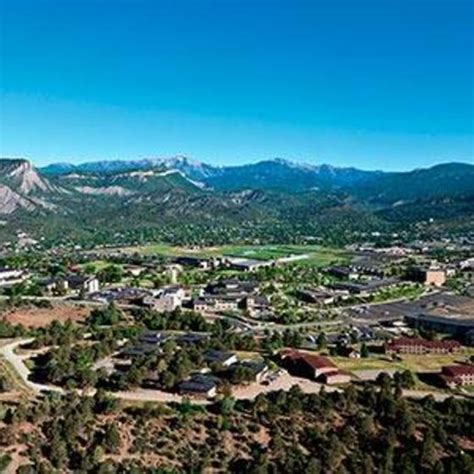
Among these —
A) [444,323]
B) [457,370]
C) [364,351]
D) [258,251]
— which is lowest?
[258,251]

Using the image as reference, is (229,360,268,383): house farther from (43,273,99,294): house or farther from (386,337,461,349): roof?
(43,273,99,294): house

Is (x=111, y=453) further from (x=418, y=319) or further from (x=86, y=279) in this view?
(x=86, y=279)

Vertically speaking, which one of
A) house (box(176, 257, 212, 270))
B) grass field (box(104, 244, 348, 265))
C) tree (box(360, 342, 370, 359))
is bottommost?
grass field (box(104, 244, 348, 265))

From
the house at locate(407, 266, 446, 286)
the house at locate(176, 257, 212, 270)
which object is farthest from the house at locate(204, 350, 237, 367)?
the house at locate(176, 257, 212, 270)

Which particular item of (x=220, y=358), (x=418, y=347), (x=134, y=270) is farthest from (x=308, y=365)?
(x=134, y=270)

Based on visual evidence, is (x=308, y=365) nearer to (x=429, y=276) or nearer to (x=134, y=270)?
(x=429, y=276)

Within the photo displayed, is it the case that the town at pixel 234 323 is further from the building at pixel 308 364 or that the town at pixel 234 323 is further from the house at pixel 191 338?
the house at pixel 191 338

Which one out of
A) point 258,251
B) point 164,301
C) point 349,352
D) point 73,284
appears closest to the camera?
point 349,352

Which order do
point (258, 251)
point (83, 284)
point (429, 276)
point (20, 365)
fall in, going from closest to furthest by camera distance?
1. point (20, 365)
2. point (83, 284)
3. point (429, 276)
4. point (258, 251)
